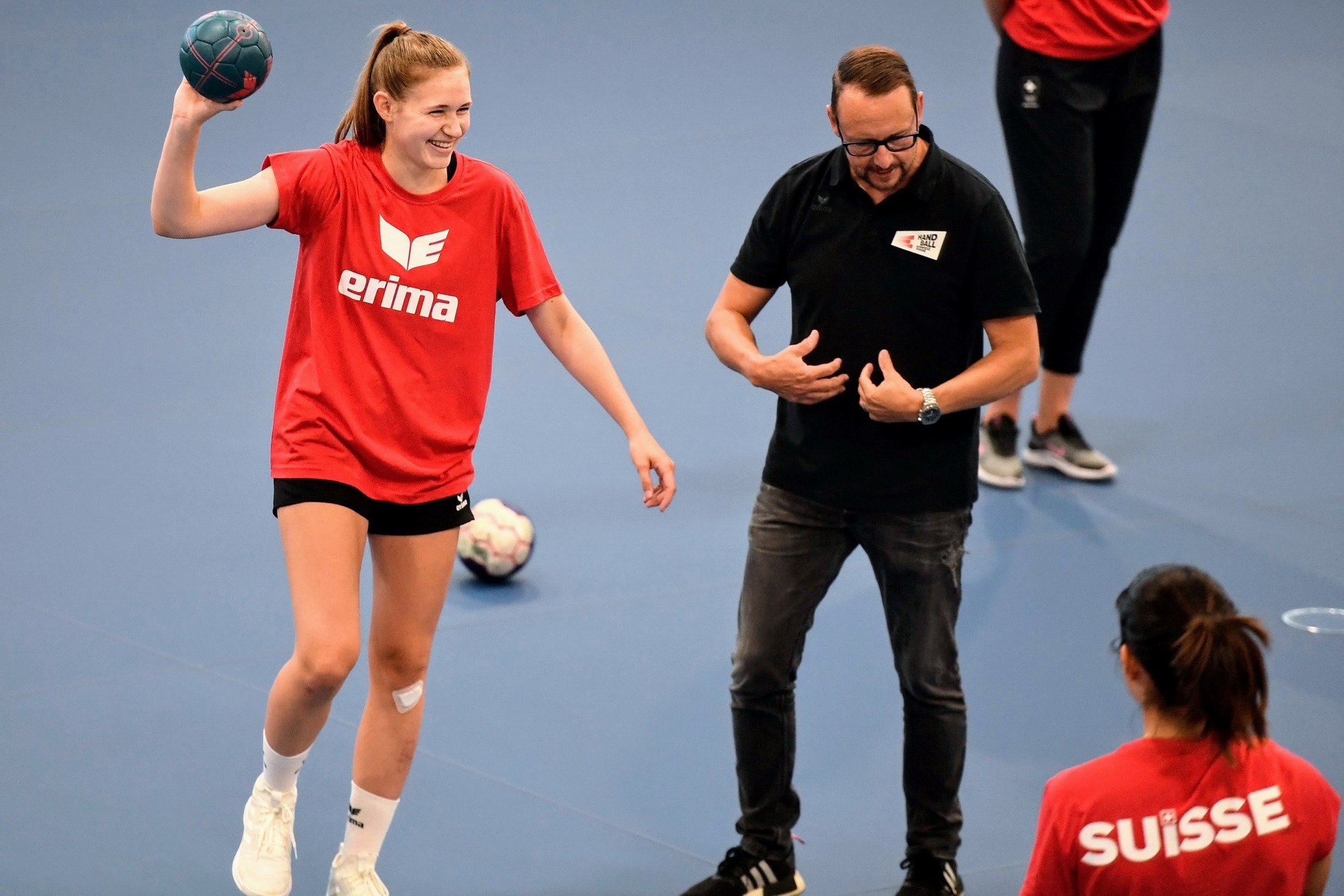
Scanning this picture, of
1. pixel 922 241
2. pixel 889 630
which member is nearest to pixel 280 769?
pixel 889 630

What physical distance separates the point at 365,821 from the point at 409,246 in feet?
Result: 4.39

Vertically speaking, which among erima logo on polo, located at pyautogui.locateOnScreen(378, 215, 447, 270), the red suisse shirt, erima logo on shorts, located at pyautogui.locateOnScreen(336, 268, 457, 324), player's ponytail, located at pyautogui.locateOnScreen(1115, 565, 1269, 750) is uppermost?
the red suisse shirt

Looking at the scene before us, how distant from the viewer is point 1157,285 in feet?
27.2

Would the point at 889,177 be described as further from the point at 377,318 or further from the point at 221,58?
the point at 221,58

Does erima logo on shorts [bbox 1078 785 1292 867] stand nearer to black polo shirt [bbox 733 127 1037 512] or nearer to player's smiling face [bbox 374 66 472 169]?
black polo shirt [bbox 733 127 1037 512]

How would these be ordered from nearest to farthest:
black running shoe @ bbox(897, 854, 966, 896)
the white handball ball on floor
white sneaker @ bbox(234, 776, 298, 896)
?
white sneaker @ bbox(234, 776, 298, 896), black running shoe @ bbox(897, 854, 966, 896), the white handball ball on floor

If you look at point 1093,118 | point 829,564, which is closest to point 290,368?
point 829,564

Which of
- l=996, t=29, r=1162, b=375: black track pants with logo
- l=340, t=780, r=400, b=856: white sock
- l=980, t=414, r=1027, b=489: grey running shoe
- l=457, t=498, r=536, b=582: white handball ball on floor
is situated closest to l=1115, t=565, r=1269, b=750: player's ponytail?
l=340, t=780, r=400, b=856: white sock

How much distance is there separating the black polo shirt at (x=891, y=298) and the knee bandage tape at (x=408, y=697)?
0.99 metres

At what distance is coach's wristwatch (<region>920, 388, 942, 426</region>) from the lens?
144 inches

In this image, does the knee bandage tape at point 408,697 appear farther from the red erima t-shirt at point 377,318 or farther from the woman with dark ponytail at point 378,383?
the red erima t-shirt at point 377,318

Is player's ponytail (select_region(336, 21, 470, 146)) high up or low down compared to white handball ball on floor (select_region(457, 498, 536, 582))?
up

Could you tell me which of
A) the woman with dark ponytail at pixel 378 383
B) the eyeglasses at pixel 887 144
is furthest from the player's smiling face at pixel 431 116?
the eyeglasses at pixel 887 144

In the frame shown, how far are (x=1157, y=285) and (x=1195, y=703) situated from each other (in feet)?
20.1
